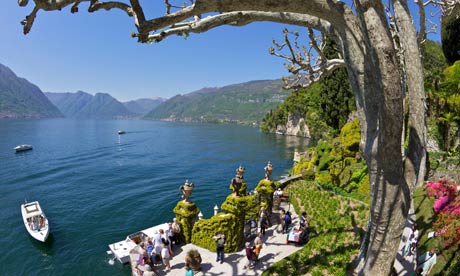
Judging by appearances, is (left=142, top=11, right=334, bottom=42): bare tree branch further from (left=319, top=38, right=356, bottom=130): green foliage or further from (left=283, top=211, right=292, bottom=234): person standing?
(left=319, top=38, right=356, bottom=130): green foliage

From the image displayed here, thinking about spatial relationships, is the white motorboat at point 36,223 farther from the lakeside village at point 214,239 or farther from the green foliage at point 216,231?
the green foliage at point 216,231

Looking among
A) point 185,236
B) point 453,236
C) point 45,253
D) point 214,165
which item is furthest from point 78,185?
point 453,236

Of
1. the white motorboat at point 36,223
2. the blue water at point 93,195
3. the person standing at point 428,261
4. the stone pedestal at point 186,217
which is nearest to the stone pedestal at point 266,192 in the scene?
the stone pedestal at point 186,217

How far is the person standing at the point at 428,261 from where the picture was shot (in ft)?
27.2

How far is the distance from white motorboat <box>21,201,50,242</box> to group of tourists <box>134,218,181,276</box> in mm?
13819

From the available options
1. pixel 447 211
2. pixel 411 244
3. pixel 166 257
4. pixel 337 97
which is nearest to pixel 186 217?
pixel 166 257

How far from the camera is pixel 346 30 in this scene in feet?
14.9

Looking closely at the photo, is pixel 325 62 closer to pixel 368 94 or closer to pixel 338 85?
pixel 368 94

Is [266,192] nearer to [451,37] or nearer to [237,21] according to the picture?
[237,21]

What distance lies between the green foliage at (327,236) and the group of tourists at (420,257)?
1.83m

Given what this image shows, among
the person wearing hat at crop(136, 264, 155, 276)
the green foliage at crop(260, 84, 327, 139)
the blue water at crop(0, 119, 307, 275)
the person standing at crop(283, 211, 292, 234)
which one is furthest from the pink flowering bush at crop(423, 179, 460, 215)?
the green foliage at crop(260, 84, 327, 139)

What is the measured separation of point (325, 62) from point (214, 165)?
144 ft

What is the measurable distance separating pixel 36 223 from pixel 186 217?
57.3 ft

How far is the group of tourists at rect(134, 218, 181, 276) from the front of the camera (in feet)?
36.9
